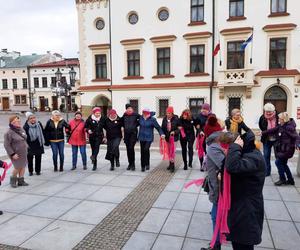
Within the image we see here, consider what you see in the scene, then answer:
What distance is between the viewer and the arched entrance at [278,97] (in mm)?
18219

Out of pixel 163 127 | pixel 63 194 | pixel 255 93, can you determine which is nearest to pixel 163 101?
pixel 255 93

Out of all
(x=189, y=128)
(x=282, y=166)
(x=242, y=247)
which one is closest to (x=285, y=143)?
(x=282, y=166)

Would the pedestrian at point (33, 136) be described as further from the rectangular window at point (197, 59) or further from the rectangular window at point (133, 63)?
the rectangular window at point (133, 63)

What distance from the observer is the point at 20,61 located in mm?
51031

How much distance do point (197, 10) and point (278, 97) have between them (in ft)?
25.0

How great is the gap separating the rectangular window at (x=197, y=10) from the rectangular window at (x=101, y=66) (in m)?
7.10

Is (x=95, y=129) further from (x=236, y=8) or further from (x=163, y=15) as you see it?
(x=236, y=8)

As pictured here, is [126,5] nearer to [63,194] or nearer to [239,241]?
[63,194]

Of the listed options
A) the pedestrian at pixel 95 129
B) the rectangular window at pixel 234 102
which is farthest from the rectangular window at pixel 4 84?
the pedestrian at pixel 95 129

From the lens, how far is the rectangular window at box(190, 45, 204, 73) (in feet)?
63.7

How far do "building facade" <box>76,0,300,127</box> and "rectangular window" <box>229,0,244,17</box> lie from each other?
0.19 ft

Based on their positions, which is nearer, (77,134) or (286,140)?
(286,140)

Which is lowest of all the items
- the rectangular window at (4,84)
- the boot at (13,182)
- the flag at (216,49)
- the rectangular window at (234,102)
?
the boot at (13,182)

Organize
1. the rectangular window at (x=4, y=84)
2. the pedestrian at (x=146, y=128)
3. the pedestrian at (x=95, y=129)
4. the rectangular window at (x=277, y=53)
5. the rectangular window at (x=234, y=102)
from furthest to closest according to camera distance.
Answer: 1. the rectangular window at (x=4, y=84)
2. the rectangular window at (x=234, y=102)
3. the rectangular window at (x=277, y=53)
4. the pedestrian at (x=95, y=129)
5. the pedestrian at (x=146, y=128)
